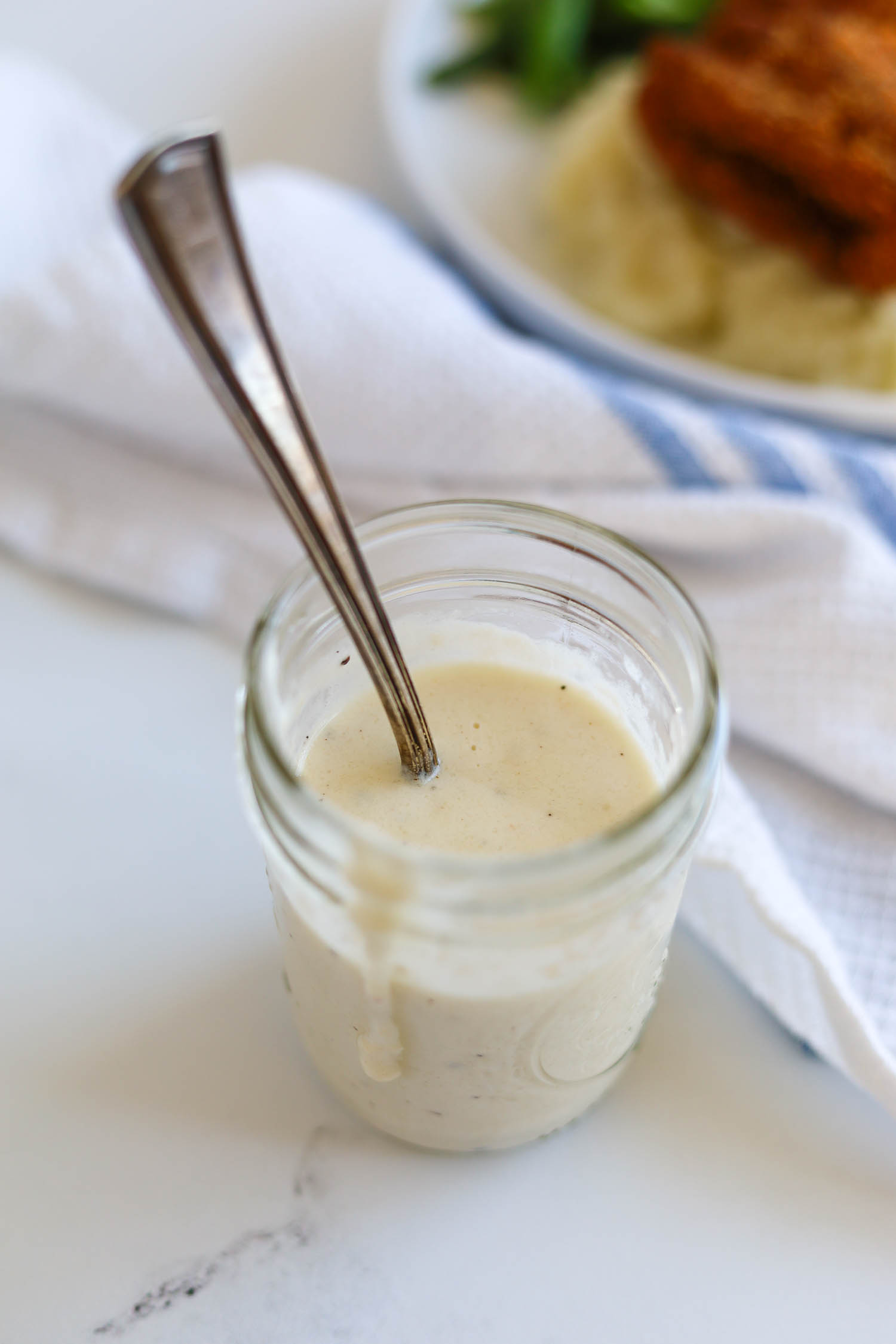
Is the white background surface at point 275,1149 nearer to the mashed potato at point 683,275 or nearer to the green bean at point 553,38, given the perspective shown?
the mashed potato at point 683,275

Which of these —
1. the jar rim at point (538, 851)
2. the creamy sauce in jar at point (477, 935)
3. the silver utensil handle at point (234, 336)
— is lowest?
the creamy sauce in jar at point (477, 935)

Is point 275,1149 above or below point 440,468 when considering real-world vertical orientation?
below

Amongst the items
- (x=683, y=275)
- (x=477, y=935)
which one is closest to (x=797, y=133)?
(x=683, y=275)

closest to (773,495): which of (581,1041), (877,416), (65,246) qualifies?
(877,416)

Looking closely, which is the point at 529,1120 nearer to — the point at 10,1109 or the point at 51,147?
the point at 10,1109

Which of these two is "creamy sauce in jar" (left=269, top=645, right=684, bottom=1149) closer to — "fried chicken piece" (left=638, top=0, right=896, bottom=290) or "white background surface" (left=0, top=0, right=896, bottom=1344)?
"white background surface" (left=0, top=0, right=896, bottom=1344)

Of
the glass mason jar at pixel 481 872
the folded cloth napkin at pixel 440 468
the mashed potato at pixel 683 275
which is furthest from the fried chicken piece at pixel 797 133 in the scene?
the glass mason jar at pixel 481 872

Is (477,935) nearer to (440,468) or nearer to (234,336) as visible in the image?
(234,336)

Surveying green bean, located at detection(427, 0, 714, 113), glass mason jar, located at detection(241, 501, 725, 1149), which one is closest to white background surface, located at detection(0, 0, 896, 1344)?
glass mason jar, located at detection(241, 501, 725, 1149)
